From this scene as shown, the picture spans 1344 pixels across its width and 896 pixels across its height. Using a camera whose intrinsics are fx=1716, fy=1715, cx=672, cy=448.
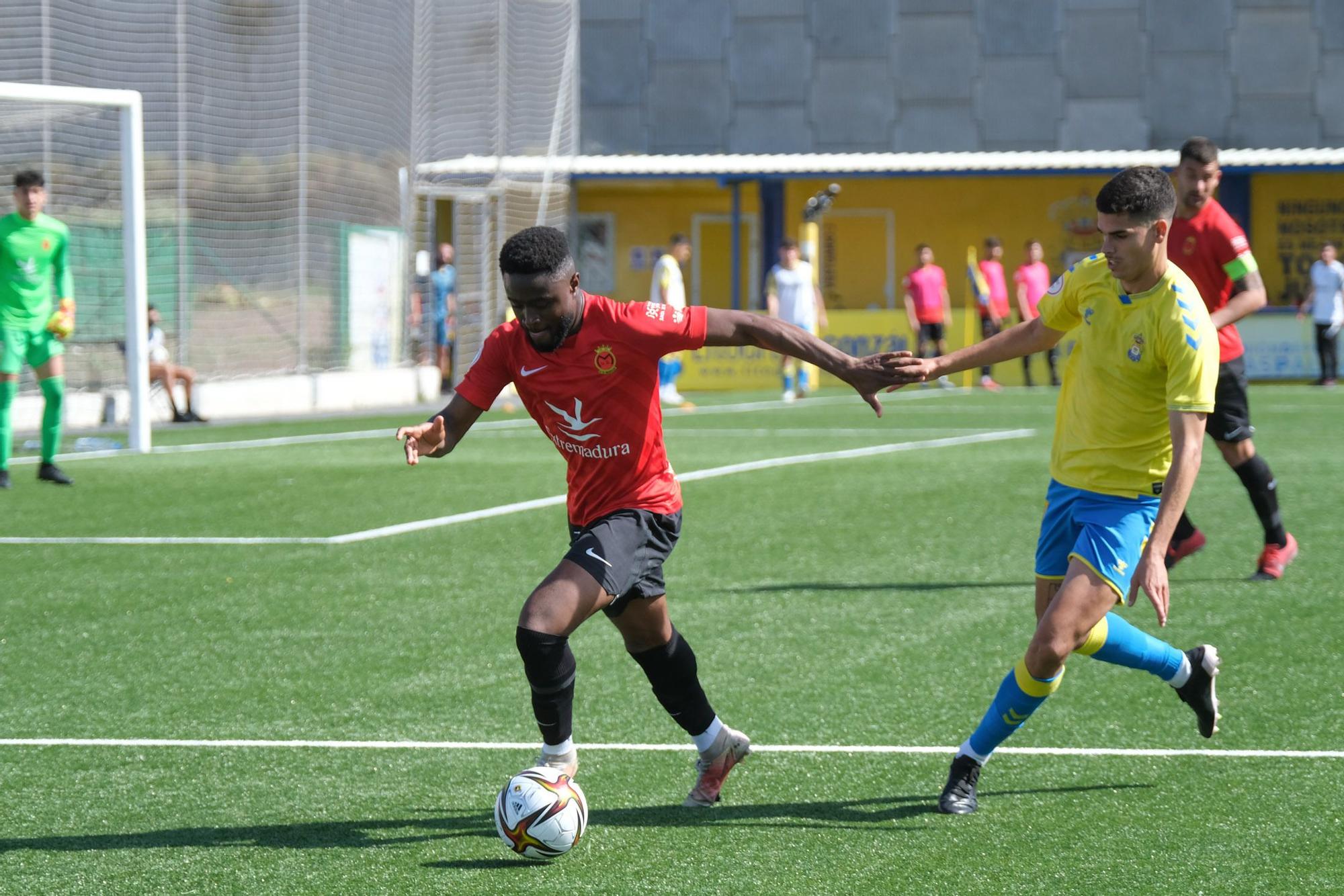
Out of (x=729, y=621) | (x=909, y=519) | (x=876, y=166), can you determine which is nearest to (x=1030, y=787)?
(x=729, y=621)

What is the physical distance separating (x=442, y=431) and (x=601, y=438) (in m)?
0.49

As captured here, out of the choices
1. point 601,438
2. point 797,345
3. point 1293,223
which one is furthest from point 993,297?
point 601,438

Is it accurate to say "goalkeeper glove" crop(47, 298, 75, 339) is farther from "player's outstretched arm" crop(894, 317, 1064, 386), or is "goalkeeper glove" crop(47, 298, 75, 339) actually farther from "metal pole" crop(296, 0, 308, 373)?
"metal pole" crop(296, 0, 308, 373)

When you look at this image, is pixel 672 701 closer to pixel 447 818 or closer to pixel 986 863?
pixel 447 818

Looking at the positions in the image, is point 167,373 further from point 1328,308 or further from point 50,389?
point 1328,308

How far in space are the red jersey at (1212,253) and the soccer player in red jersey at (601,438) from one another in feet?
12.0

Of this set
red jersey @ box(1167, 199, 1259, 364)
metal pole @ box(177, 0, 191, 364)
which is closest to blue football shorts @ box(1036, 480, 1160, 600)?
red jersey @ box(1167, 199, 1259, 364)

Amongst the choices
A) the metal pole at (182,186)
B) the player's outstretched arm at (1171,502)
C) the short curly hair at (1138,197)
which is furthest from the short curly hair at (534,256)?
the metal pole at (182,186)

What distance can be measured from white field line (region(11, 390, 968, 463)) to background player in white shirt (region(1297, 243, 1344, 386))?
6195 millimetres

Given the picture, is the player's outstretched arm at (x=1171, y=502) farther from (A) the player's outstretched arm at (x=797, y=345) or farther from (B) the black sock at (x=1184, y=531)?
(B) the black sock at (x=1184, y=531)

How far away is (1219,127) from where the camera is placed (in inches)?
1214

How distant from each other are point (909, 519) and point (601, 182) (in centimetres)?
2020

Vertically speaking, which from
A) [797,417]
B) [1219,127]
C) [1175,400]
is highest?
[1219,127]

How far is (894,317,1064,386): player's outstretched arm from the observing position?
5.48m
